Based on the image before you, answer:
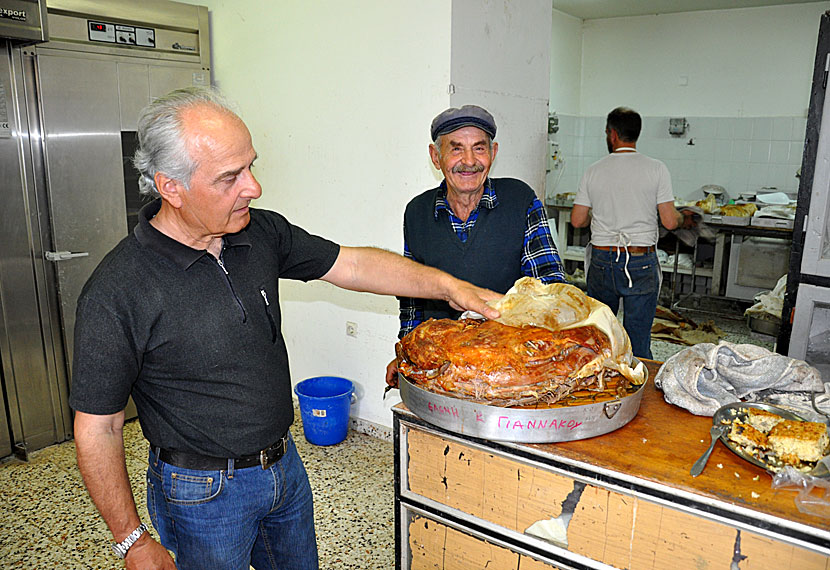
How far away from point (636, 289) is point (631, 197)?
54 cm

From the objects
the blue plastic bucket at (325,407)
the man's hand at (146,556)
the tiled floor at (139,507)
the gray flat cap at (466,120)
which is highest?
the gray flat cap at (466,120)

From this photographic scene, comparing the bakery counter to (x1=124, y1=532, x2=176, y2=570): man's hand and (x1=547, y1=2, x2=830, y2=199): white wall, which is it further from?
(x1=547, y1=2, x2=830, y2=199): white wall

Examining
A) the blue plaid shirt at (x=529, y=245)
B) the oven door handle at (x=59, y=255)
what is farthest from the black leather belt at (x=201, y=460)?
the oven door handle at (x=59, y=255)

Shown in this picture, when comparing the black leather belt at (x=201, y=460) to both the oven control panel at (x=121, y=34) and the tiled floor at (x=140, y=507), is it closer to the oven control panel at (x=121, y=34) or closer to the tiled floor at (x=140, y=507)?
the tiled floor at (x=140, y=507)

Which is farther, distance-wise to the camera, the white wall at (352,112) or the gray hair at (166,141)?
the white wall at (352,112)

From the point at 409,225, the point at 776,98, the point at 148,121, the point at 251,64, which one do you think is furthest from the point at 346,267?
the point at 776,98

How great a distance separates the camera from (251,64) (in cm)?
355

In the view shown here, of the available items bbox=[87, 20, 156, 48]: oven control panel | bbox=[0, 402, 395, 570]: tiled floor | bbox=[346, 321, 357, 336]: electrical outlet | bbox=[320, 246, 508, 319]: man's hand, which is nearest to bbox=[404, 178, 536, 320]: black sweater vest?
bbox=[320, 246, 508, 319]: man's hand

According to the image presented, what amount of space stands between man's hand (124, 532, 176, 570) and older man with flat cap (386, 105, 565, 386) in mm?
1055

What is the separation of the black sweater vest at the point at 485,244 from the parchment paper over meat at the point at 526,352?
53cm

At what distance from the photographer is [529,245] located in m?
2.14

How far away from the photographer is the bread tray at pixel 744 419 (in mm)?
1236

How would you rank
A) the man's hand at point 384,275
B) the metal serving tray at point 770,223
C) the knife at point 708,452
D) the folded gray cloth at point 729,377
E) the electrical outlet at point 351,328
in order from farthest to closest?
the metal serving tray at point 770,223 → the electrical outlet at point 351,328 → the man's hand at point 384,275 → the folded gray cloth at point 729,377 → the knife at point 708,452

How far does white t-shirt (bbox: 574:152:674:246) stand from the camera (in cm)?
371
